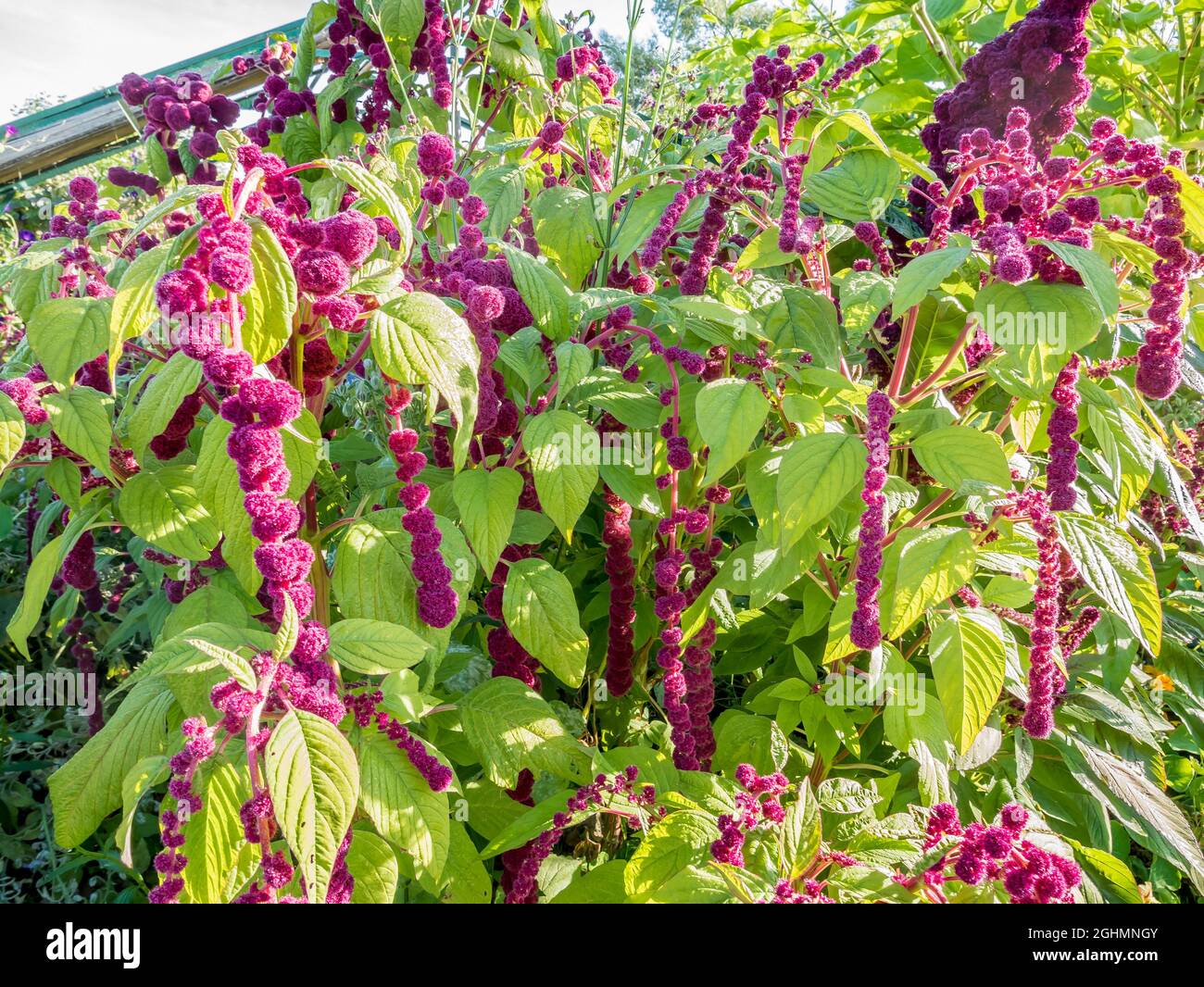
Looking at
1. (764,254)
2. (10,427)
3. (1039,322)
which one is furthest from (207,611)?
(1039,322)

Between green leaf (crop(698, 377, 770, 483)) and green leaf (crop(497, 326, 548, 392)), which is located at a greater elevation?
green leaf (crop(497, 326, 548, 392))

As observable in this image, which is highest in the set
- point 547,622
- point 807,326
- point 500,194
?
point 500,194

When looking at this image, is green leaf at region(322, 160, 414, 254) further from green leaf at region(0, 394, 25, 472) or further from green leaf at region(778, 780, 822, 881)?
green leaf at region(778, 780, 822, 881)

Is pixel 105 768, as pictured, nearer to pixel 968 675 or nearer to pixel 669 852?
pixel 669 852

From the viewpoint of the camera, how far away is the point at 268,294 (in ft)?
3.22

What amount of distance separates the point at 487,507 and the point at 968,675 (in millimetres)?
839

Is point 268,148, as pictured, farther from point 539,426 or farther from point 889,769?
point 889,769

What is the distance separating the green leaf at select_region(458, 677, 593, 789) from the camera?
1.47m

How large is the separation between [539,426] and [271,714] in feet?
1.97

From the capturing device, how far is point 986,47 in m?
1.71

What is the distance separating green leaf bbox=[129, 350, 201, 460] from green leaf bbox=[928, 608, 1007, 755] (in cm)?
127

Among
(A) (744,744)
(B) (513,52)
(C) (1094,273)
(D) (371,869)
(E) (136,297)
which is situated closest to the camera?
(E) (136,297)

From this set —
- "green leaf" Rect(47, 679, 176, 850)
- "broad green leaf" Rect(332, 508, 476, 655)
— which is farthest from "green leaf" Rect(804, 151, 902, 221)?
"green leaf" Rect(47, 679, 176, 850)
